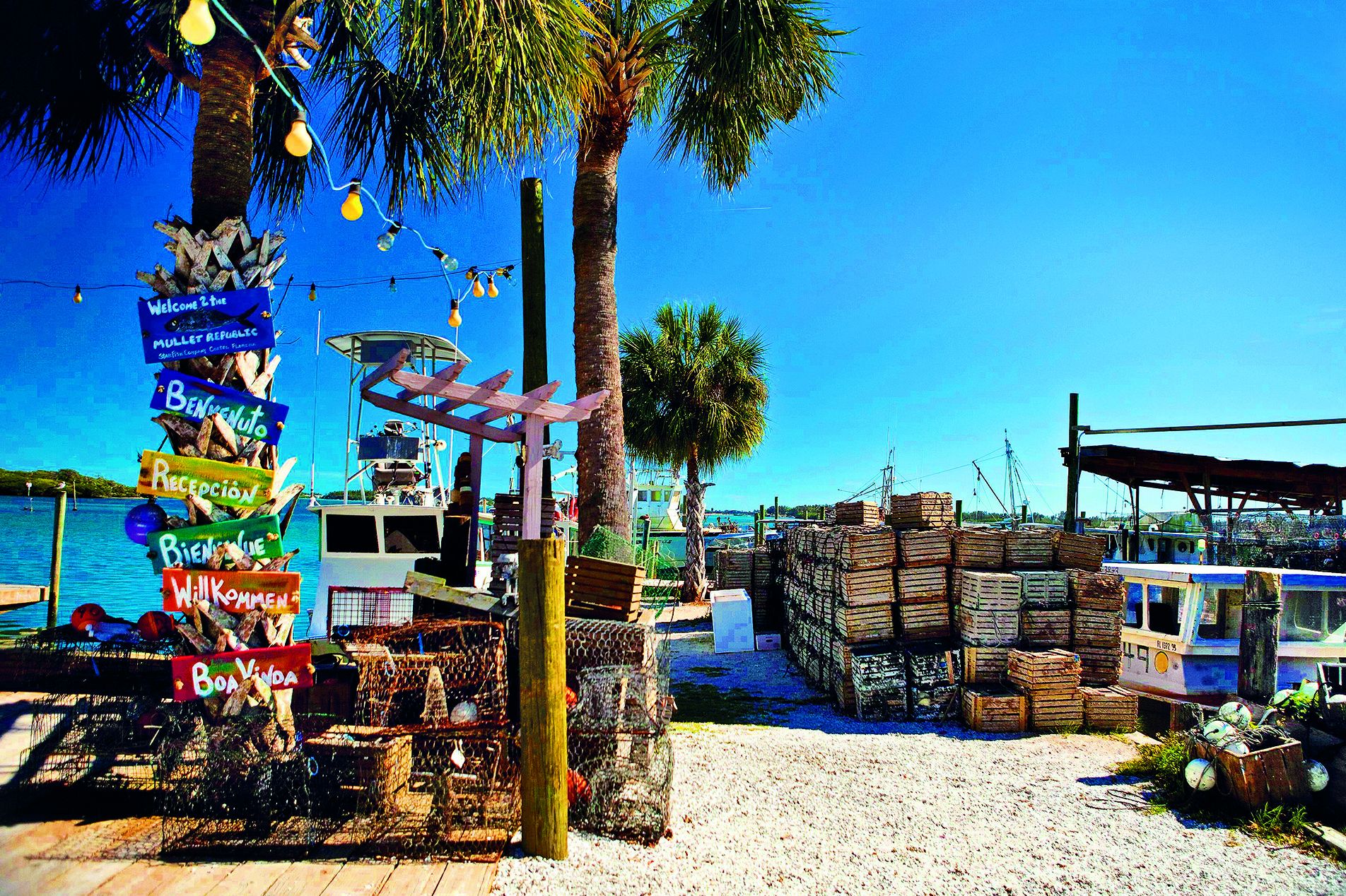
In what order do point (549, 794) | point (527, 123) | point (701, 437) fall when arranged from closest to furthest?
point (549, 794)
point (527, 123)
point (701, 437)

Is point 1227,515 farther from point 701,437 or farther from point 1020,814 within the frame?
point 1020,814

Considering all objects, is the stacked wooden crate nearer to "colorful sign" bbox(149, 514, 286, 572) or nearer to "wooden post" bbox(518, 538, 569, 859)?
"wooden post" bbox(518, 538, 569, 859)

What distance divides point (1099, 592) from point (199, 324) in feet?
35.2

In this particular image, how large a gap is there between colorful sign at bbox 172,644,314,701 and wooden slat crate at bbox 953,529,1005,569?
856 centimetres

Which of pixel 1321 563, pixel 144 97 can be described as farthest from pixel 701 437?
pixel 144 97

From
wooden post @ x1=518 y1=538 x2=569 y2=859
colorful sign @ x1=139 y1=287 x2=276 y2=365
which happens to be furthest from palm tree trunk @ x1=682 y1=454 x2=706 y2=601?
colorful sign @ x1=139 y1=287 x2=276 y2=365

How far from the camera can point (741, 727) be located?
9.22 metres

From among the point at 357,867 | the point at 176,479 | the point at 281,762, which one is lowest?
the point at 357,867

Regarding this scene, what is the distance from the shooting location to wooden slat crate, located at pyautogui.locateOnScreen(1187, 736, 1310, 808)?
657cm

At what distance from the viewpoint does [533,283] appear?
10.0 meters

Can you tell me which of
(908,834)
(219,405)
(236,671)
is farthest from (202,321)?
(908,834)

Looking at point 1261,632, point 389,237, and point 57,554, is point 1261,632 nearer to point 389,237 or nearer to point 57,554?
point 389,237

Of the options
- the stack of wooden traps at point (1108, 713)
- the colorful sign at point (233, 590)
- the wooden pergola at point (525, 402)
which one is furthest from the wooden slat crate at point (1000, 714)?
the colorful sign at point (233, 590)

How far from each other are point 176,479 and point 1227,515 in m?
25.6
